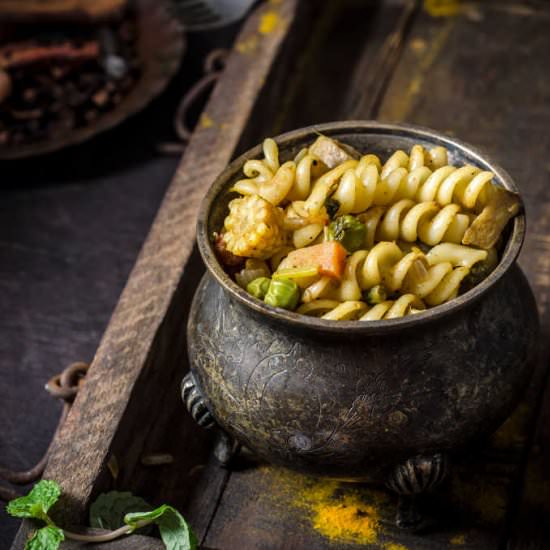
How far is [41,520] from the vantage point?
2.02 m

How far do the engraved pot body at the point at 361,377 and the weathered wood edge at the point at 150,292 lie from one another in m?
0.25

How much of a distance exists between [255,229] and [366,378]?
358 millimetres

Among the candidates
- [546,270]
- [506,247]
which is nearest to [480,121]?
[546,270]

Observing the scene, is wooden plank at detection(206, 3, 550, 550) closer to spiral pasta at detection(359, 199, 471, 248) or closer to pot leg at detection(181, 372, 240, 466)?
pot leg at detection(181, 372, 240, 466)

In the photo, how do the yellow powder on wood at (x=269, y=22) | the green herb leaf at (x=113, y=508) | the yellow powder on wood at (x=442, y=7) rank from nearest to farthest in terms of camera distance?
1. the green herb leaf at (x=113, y=508)
2. the yellow powder on wood at (x=269, y=22)
3. the yellow powder on wood at (x=442, y=7)

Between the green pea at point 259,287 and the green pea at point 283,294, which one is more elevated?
the green pea at point 283,294

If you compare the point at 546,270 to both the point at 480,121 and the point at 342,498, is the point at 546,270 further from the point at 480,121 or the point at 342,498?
the point at 342,498

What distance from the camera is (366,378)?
1.95 m

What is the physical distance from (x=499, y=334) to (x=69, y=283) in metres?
1.50

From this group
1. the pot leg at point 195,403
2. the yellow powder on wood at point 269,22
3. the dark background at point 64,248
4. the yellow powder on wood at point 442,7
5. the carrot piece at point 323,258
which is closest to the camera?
the carrot piece at point 323,258

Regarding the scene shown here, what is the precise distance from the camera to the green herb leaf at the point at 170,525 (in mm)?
1976

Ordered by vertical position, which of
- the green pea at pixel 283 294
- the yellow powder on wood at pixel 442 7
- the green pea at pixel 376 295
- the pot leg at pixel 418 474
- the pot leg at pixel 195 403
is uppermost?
the green pea at pixel 376 295

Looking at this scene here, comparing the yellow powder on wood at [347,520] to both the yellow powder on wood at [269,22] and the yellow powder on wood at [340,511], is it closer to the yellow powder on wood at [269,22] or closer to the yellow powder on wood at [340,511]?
the yellow powder on wood at [340,511]

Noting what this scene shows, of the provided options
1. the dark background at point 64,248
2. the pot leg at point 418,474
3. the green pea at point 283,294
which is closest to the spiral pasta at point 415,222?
the green pea at point 283,294
